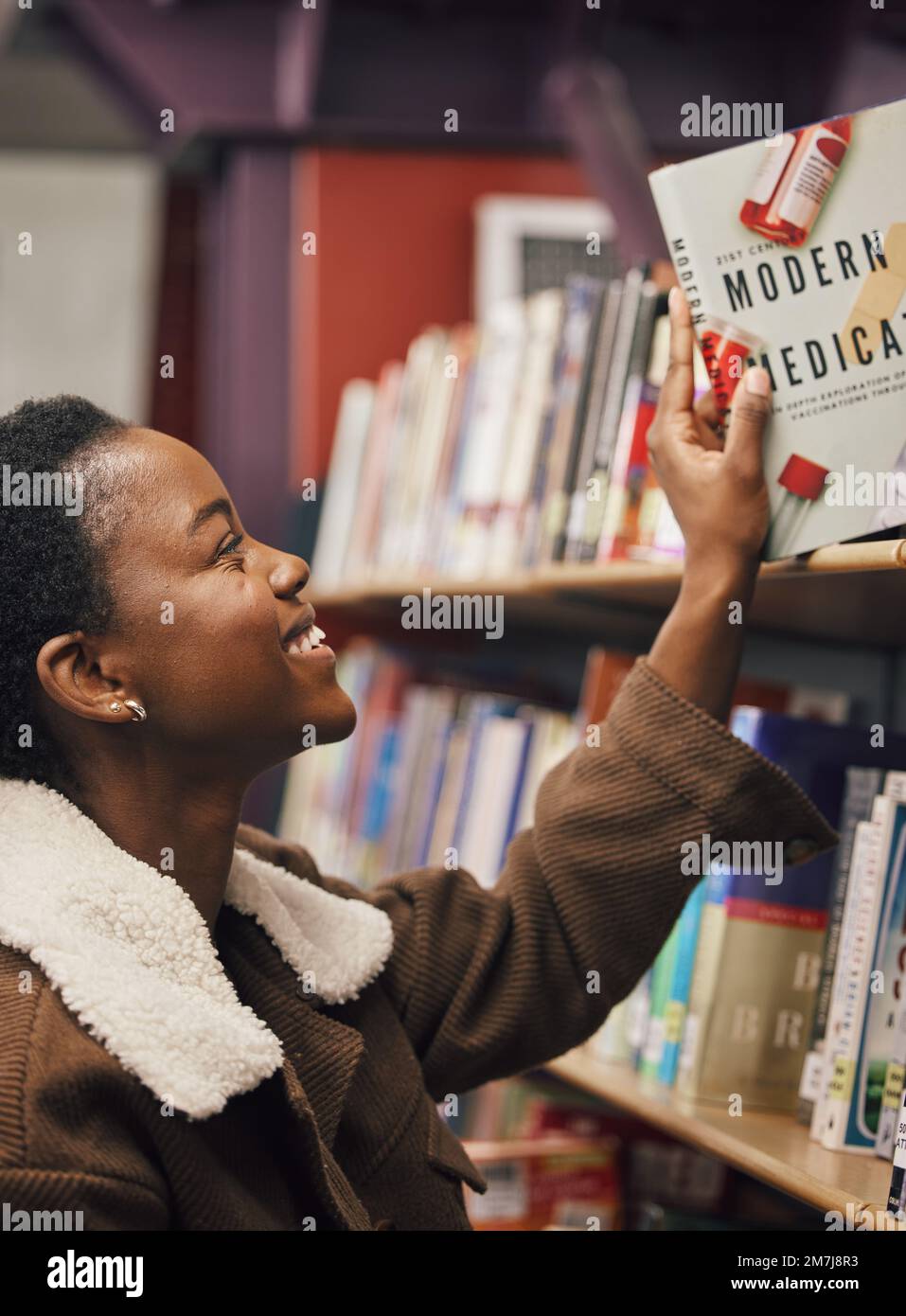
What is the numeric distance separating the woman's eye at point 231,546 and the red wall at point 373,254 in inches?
60.0

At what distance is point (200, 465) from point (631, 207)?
1.24m

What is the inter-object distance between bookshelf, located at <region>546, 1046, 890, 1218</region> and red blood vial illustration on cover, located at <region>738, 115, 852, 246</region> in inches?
26.7

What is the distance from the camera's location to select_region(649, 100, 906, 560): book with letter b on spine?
993 millimetres

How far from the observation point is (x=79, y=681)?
1.03 m

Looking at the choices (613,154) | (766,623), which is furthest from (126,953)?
(613,154)

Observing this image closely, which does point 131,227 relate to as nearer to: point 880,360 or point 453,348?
point 453,348

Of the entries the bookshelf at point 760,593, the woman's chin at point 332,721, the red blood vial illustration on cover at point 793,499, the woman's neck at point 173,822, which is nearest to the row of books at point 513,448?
the bookshelf at point 760,593

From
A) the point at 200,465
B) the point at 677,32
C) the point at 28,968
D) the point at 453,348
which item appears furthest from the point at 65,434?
the point at 677,32

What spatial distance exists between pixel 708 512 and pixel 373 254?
1694 millimetres

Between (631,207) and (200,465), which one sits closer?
(200,465)

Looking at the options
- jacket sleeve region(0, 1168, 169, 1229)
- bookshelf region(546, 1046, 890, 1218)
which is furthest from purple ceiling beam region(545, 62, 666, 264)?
jacket sleeve region(0, 1168, 169, 1229)

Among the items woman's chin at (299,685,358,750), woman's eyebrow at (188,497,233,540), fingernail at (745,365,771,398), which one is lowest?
woman's chin at (299,685,358,750)

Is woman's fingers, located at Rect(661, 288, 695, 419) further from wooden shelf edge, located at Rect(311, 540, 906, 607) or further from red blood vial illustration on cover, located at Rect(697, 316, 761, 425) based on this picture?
wooden shelf edge, located at Rect(311, 540, 906, 607)

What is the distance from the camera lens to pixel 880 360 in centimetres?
101
